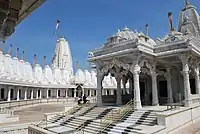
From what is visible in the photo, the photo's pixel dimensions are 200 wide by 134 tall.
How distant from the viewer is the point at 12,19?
235 cm

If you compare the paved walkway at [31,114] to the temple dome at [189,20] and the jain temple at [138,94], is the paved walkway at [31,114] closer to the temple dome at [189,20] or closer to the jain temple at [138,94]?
the jain temple at [138,94]

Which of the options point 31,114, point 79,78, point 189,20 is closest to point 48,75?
point 79,78

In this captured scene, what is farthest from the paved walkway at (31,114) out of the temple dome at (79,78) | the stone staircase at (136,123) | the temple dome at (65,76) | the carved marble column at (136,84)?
the temple dome at (65,76)

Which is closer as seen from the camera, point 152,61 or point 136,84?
point 136,84

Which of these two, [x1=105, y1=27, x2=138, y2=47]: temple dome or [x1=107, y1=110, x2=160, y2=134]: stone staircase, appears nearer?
[x1=107, y1=110, x2=160, y2=134]: stone staircase

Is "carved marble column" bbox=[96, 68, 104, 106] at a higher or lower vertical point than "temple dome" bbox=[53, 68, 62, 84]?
lower

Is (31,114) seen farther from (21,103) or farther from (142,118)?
(142,118)

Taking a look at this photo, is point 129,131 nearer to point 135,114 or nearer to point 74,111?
point 135,114

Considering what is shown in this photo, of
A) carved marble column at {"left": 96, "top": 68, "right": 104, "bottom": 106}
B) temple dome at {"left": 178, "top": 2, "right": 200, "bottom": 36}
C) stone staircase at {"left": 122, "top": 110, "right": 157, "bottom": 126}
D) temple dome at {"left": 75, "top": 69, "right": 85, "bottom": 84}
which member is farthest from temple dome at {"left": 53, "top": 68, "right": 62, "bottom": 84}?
stone staircase at {"left": 122, "top": 110, "right": 157, "bottom": 126}

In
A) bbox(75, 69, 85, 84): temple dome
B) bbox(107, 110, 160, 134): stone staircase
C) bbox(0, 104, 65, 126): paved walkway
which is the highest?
bbox(75, 69, 85, 84): temple dome

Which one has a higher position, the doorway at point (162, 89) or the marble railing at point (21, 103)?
the doorway at point (162, 89)

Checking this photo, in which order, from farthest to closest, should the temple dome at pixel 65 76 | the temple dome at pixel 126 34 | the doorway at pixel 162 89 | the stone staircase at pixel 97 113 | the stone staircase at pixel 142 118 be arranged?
the temple dome at pixel 65 76 < the doorway at pixel 162 89 < the temple dome at pixel 126 34 < the stone staircase at pixel 97 113 < the stone staircase at pixel 142 118

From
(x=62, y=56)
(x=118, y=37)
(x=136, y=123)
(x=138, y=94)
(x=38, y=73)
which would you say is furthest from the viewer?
(x=62, y=56)

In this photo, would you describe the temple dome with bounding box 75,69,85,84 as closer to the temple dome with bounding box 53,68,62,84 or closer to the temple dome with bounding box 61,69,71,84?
the temple dome with bounding box 61,69,71,84
